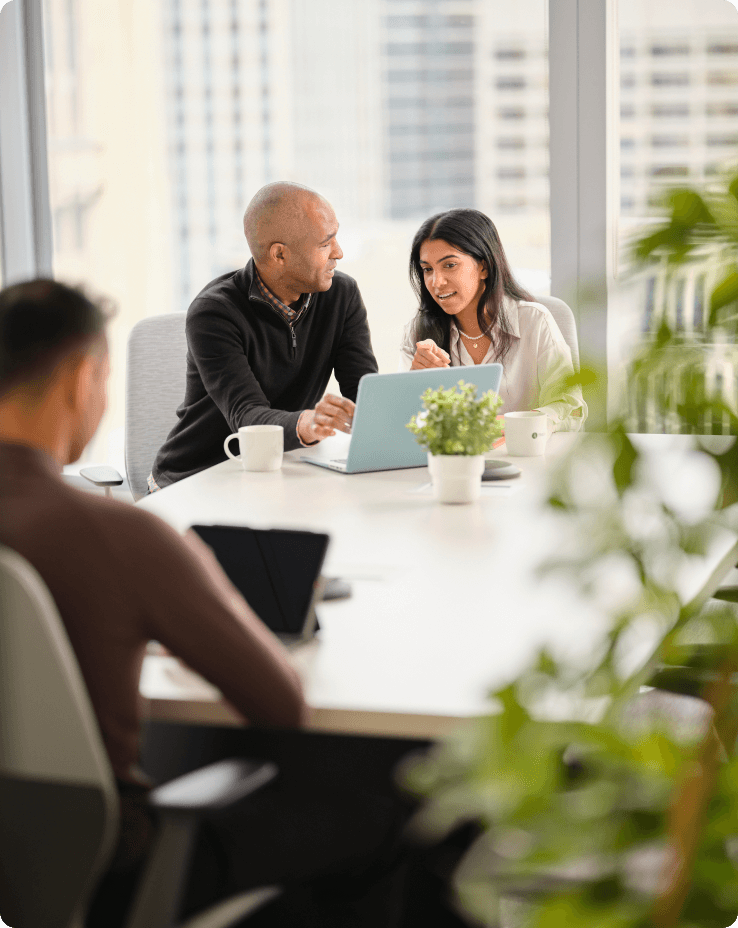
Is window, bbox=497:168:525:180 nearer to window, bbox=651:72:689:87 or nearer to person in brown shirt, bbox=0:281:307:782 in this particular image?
window, bbox=651:72:689:87

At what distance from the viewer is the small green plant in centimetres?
199

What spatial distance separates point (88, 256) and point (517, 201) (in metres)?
1.83

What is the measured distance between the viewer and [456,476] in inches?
79.5

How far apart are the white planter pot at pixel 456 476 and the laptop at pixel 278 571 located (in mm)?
736

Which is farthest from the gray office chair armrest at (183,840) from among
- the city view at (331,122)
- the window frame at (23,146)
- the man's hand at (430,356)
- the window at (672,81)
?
the window frame at (23,146)

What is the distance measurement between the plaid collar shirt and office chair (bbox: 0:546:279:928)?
184cm

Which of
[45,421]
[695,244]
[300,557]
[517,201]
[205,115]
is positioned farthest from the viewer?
[205,115]

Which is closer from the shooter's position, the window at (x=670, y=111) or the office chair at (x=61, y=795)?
the office chair at (x=61, y=795)

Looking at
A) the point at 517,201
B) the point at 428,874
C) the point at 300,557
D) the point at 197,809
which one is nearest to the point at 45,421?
the point at 300,557

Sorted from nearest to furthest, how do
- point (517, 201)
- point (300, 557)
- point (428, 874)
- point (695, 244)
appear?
point (695, 244) < point (300, 557) < point (428, 874) < point (517, 201)

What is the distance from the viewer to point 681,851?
1.65 ft

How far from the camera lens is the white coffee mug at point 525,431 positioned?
2506 millimetres

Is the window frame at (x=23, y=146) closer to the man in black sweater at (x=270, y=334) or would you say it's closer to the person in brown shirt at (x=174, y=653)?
the man in black sweater at (x=270, y=334)

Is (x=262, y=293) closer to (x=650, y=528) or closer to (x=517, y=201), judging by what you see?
(x=517, y=201)
